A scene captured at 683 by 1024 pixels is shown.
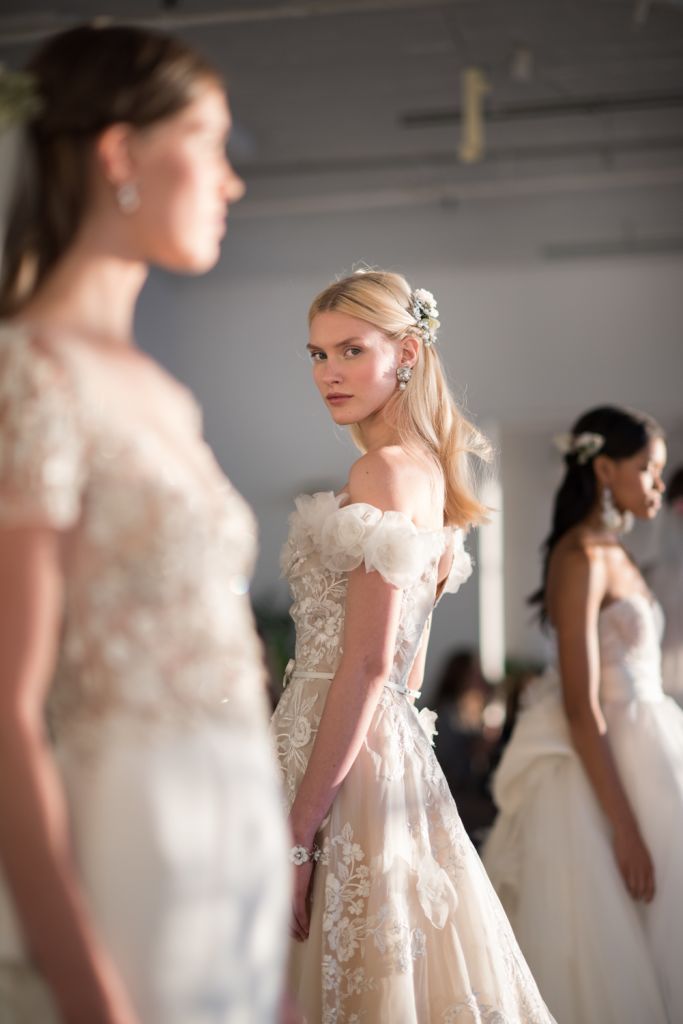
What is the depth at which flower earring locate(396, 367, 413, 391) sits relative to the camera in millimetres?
2336

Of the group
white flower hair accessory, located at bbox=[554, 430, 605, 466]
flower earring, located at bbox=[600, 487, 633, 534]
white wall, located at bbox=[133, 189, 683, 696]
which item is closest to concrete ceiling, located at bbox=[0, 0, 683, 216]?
white wall, located at bbox=[133, 189, 683, 696]

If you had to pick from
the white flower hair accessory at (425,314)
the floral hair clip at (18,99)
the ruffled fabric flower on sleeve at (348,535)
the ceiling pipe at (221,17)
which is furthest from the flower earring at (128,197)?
the ceiling pipe at (221,17)

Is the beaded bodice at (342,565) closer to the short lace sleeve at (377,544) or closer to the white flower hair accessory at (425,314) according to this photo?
the short lace sleeve at (377,544)

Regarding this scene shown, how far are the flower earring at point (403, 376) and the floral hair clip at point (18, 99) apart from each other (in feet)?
4.05

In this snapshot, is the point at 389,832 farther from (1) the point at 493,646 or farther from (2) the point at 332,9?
(1) the point at 493,646

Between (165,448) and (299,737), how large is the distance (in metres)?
1.05

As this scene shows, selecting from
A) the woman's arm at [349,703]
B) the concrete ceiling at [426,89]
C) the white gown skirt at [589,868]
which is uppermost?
the concrete ceiling at [426,89]

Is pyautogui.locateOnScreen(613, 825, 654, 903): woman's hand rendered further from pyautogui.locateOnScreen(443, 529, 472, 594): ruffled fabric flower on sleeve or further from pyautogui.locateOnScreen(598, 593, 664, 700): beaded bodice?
pyautogui.locateOnScreen(443, 529, 472, 594): ruffled fabric flower on sleeve

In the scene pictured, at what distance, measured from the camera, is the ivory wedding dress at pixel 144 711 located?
3.49 ft

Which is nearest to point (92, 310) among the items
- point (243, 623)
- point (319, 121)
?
point (243, 623)

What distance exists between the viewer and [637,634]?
10.3 ft

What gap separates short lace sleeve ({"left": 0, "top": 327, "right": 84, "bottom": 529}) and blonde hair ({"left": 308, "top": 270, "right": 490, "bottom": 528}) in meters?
1.21

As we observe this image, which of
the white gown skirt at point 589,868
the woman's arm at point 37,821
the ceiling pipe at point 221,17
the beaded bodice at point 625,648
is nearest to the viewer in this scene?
the woman's arm at point 37,821

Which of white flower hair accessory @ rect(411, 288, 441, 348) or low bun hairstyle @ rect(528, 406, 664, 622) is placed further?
low bun hairstyle @ rect(528, 406, 664, 622)
